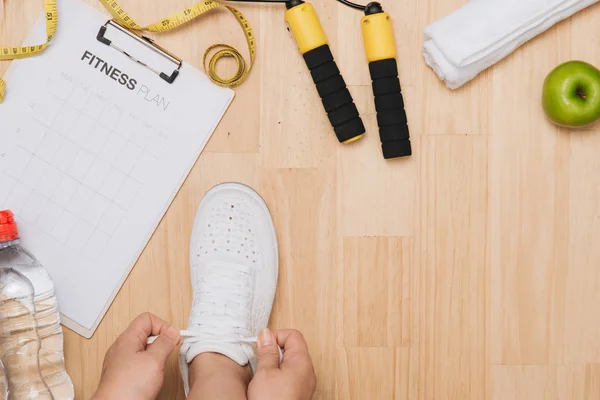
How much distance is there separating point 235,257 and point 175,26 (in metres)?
0.39

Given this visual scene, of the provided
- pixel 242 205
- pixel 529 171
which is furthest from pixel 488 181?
pixel 242 205

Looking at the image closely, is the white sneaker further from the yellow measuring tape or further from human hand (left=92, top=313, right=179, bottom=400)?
the yellow measuring tape

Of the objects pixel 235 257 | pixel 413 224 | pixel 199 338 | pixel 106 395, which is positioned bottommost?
pixel 106 395

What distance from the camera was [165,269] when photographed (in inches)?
38.7

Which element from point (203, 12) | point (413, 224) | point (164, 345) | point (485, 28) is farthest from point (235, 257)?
point (485, 28)

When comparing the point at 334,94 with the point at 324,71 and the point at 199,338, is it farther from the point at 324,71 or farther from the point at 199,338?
the point at 199,338

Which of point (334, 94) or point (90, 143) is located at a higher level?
point (334, 94)

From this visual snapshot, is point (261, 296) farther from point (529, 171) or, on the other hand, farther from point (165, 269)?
point (529, 171)

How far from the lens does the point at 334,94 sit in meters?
0.93

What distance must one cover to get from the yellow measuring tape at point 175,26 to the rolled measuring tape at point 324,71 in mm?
88

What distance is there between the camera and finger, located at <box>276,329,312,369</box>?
2.75 ft

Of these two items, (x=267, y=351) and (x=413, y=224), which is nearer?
(x=267, y=351)

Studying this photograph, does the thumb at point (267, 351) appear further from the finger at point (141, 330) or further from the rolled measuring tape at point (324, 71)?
the rolled measuring tape at point (324, 71)

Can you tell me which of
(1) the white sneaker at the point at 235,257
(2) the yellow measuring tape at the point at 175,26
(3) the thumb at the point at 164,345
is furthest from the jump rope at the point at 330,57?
(3) the thumb at the point at 164,345
